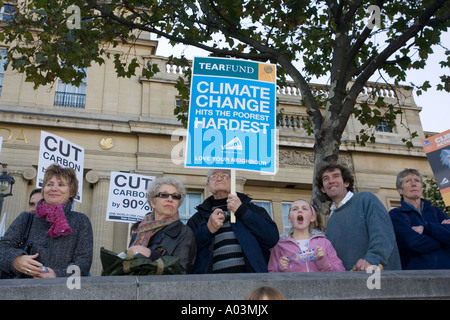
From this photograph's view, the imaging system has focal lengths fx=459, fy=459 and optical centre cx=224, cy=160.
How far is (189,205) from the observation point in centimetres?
1472

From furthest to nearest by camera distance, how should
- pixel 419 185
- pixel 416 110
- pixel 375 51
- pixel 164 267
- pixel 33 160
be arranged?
pixel 416 110, pixel 33 160, pixel 375 51, pixel 419 185, pixel 164 267

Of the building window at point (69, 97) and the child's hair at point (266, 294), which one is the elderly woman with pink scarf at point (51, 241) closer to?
the child's hair at point (266, 294)

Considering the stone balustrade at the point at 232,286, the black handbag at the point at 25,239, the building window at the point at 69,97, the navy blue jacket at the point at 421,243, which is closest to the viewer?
the stone balustrade at the point at 232,286

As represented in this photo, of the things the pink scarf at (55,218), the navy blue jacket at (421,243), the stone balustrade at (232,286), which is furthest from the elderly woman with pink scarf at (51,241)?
the navy blue jacket at (421,243)

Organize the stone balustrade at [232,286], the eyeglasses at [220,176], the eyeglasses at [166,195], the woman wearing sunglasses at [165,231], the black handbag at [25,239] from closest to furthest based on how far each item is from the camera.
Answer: the stone balustrade at [232,286] < the black handbag at [25,239] < the woman wearing sunglasses at [165,231] < the eyeglasses at [166,195] < the eyeglasses at [220,176]

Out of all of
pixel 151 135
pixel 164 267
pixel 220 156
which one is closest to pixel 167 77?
pixel 151 135

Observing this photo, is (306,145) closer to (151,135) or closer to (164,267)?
(151,135)

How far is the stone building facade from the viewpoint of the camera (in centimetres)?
1338

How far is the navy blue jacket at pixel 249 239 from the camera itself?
152 inches

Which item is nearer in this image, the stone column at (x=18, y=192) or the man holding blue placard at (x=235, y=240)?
the man holding blue placard at (x=235, y=240)

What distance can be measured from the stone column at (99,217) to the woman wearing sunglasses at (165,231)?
922 cm

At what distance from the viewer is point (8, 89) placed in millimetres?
14203

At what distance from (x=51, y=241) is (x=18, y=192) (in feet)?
33.8

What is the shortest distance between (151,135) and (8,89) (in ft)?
15.1
